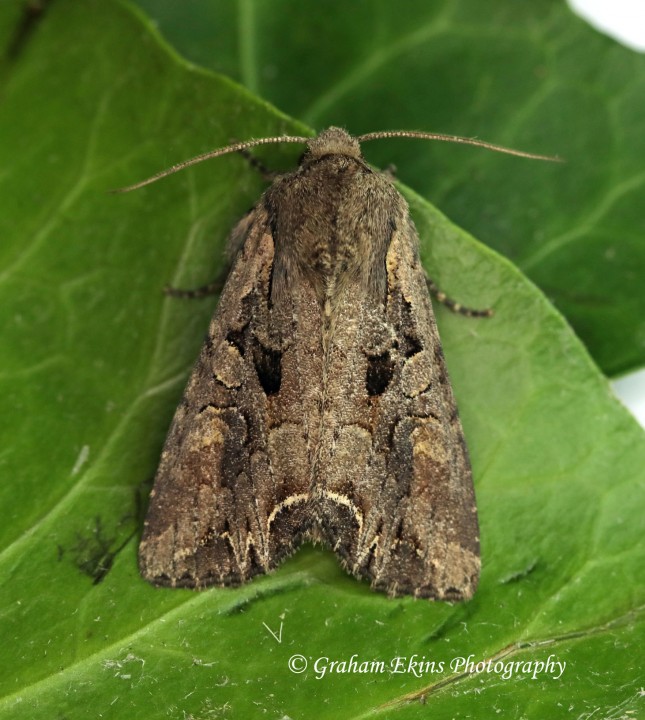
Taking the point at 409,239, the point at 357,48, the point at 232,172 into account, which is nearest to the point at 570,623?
the point at 409,239

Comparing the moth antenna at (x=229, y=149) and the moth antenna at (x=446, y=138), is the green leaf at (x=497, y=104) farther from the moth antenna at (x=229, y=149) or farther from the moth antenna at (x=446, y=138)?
the moth antenna at (x=229, y=149)

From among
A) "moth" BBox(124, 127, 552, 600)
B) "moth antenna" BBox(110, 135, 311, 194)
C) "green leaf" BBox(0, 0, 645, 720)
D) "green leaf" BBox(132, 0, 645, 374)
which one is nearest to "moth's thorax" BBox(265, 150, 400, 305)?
"moth" BBox(124, 127, 552, 600)

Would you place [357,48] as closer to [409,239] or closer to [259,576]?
[409,239]

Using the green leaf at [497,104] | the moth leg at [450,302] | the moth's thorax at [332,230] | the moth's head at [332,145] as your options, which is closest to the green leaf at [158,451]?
the moth leg at [450,302]

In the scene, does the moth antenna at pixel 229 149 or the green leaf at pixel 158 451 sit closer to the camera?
the green leaf at pixel 158 451

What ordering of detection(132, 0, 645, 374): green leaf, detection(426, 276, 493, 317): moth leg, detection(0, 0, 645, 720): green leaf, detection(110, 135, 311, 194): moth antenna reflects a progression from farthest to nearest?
detection(132, 0, 645, 374): green leaf < detection(426, 276, 493, 317): moth leg < detection(110, 135, 311, 194): moth antenna < detection(0, 0, 645, 720): green leaf

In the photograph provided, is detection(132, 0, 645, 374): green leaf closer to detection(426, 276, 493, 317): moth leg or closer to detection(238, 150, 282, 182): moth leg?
detection(426, 276, 493, 317): moth leg
